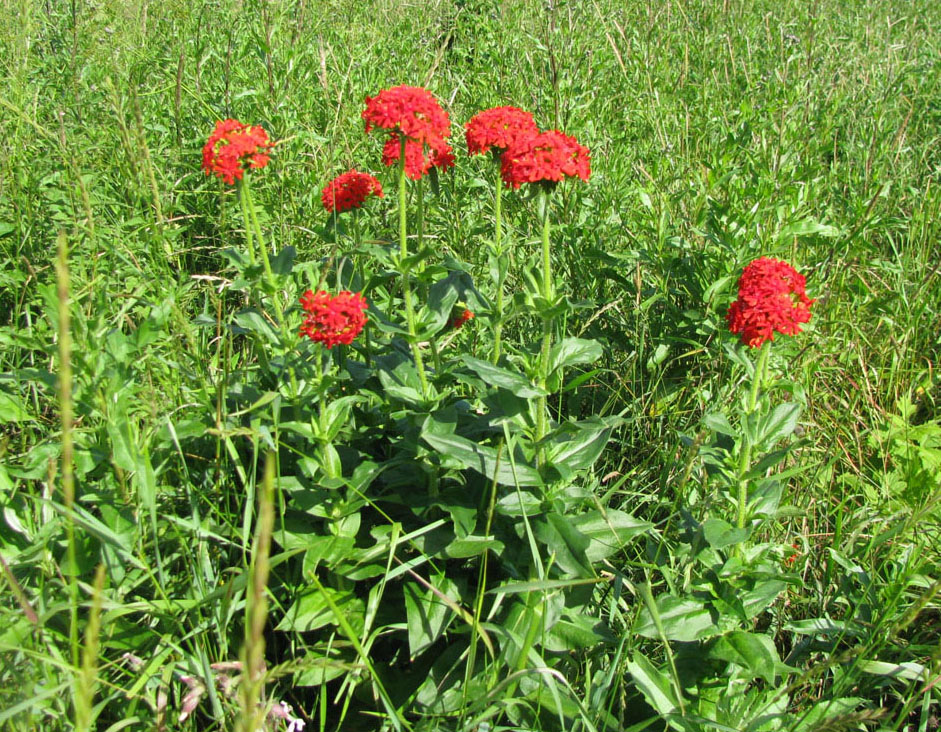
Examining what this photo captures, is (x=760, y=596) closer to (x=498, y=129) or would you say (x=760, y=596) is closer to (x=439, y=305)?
(x=439, y=305)

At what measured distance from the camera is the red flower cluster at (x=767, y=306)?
1.79 m

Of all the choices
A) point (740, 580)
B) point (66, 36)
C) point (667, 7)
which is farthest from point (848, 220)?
point (66, 36)

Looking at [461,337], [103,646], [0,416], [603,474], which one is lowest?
[603,474]

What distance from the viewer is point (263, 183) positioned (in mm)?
3055

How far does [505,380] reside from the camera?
1.70 m

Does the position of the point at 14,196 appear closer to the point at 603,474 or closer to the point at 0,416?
the point at 0,416

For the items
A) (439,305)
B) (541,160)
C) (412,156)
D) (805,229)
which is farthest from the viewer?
(805,229)

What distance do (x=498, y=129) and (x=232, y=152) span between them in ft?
2.29

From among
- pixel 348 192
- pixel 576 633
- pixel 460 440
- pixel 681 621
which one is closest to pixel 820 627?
pixel 681 621

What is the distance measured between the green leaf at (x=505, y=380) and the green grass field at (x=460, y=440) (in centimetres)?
1

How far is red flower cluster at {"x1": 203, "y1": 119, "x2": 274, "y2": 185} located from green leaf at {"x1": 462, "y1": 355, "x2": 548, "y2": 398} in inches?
30.1

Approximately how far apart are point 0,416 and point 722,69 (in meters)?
4.20

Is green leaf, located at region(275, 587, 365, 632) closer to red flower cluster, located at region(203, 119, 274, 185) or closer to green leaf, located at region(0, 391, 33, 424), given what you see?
green leaf, located at region(0, 391, 33, 424)

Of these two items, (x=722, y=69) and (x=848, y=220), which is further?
(x=722, y=69)
